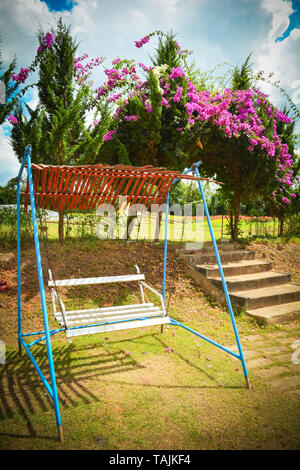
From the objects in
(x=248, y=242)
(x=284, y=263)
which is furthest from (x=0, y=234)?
(x=284, y=263)

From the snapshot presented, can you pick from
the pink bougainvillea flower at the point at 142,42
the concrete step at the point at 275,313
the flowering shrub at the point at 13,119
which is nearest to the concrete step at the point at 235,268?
the concrete step at the point at 275,313

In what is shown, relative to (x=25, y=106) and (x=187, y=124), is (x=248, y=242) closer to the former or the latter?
(x=187, y=124)

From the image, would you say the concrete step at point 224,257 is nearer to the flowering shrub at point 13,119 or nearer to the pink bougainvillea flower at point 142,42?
the flowering shrub at point 13,119

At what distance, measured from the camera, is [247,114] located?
28.9ft

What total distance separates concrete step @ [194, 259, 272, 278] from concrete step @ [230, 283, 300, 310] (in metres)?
0.73

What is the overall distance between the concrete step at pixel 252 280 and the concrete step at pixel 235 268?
0.14m

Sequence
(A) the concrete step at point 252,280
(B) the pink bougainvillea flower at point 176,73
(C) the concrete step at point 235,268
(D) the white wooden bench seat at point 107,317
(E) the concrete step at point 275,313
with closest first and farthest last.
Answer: (D) the white wooden bench seat at point 107,317, (E) the concrete step at point 275,313, (A) the concrete step at point 252,280, (C) the concrete step at point 235,268, (B) the pink bougainvillea flower at point 176,73

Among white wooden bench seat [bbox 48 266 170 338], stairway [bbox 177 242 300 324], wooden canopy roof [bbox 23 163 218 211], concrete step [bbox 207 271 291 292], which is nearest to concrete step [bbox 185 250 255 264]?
stairway [bbox 177 242 300 324]

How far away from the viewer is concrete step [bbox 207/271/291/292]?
243 inches

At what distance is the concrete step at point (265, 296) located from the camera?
5629 millimetres

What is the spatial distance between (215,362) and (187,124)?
6.02 m

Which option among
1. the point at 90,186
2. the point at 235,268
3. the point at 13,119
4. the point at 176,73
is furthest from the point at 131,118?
the point at 235,268

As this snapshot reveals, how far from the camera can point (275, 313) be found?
17.7 feet

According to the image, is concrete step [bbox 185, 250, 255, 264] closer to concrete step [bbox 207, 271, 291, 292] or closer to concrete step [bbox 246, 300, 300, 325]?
concrete step [bbox 207, 271, 291, 292]
